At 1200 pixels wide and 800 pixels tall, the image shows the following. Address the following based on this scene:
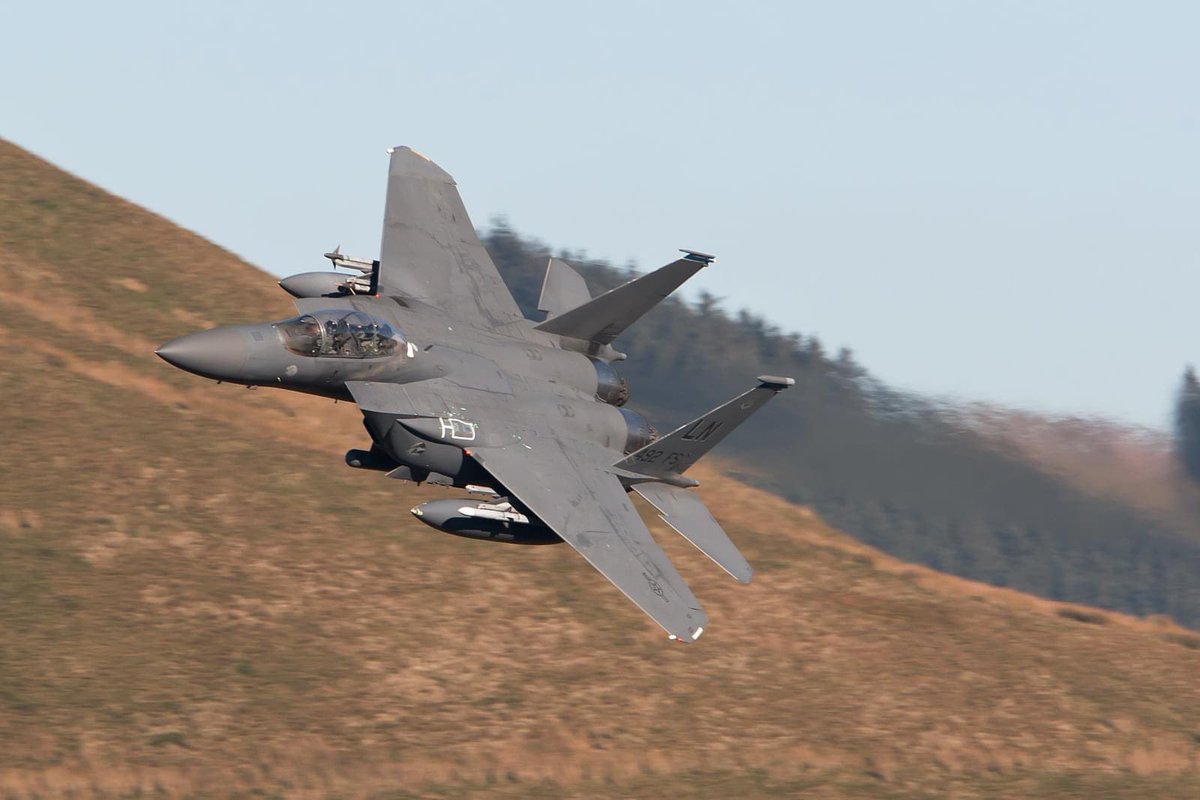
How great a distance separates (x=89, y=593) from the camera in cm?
4306

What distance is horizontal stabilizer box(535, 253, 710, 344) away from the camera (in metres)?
34.2

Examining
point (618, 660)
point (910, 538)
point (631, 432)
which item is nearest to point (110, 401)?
point (618, 660)

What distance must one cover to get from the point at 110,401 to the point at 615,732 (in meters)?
19.2

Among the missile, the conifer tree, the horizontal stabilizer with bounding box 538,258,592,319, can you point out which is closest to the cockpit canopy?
the missile

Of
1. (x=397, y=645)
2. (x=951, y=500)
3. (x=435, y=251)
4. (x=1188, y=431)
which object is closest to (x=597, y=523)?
(x=435, y=251)

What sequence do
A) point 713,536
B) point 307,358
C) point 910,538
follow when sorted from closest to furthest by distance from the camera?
1. point 307,358
2. point 713,536
3. point 910,538

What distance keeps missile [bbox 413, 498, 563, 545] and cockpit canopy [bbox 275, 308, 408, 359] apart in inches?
125

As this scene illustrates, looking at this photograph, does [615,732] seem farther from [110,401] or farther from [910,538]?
[910,538]

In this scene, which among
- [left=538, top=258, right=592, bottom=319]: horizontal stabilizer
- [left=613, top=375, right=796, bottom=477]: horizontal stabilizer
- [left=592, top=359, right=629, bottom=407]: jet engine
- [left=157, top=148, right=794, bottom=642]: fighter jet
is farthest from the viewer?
[left=538, top=258, right=592, bottom=319]: horizontal stabilizer

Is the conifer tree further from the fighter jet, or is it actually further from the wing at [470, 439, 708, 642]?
the wing at [470, 439, 708, 642]

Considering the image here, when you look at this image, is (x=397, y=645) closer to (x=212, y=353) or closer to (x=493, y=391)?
(x=493, y=391)

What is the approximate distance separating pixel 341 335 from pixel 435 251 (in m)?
6.70

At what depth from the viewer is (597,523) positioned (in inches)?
1186

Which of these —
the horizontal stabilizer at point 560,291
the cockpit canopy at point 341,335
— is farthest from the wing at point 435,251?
the cockpit canopy at point 341,335
